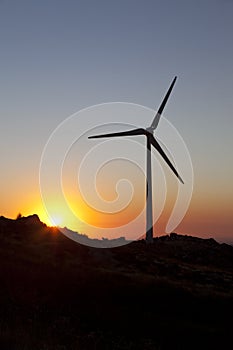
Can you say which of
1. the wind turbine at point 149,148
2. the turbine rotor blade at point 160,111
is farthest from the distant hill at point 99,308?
the turbine rotor blade at point 160,111

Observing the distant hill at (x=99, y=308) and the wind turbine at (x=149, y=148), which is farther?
the wind turbine at (x=149, y=148)

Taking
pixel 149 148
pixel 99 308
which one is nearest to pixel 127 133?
pixel 149 148

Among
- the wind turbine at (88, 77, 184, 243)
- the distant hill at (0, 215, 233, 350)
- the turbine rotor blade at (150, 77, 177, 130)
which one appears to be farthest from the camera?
the turbine rotor blade at (150, 77, 177, 130)

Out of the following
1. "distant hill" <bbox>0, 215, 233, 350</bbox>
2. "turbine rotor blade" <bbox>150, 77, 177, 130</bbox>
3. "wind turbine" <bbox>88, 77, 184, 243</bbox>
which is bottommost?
"distant hill" <bbox>0, 215, 233, 350</bbox>

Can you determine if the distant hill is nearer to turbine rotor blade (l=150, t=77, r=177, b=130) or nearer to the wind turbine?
the wind turbine

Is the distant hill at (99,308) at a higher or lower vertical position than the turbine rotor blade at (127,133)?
lower

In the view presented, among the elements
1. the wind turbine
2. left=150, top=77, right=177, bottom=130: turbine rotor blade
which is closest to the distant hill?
the wind turbine

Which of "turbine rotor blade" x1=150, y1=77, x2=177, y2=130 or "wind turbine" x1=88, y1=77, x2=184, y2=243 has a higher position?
"turbine rotor blade" x1=150, y1=77, x2=177, y2=130

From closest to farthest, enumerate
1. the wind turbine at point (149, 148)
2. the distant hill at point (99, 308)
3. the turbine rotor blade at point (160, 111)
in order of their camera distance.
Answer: the distant hill at point (99, 308), the wind turbine at point (149, 148), the turbine rotor blade at point (160, 111)

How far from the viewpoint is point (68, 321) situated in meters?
18.7

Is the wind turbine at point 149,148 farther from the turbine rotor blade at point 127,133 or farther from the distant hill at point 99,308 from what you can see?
the distant hill at point 99,308

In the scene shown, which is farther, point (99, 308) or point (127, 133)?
point (127, 133)

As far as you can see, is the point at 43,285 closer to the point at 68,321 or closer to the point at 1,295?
Result: the point at 1,295

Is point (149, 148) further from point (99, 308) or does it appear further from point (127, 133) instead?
point (99, 308)
